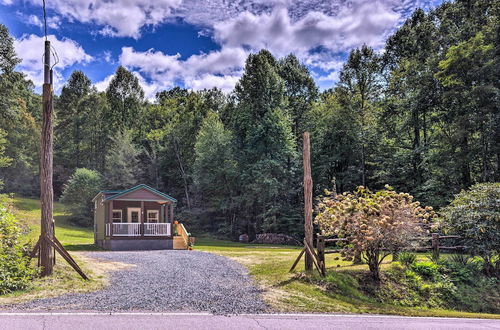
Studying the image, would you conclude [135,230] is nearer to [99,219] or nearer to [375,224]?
[99,219]

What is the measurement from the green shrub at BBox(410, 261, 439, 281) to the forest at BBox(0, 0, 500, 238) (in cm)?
1233

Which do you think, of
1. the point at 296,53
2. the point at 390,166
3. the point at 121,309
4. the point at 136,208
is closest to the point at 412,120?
the point at 390,166

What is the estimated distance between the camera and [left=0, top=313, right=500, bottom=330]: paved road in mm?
6676

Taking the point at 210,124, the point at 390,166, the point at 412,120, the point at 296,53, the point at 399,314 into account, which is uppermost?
the point at 296,53

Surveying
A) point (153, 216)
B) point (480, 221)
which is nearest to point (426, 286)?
point (480, 221)

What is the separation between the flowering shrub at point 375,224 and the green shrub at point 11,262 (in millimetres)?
8552

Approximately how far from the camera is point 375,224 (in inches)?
458

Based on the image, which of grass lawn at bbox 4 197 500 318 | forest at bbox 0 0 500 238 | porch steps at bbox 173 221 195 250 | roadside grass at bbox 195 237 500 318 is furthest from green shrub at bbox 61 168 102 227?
roadside grass at bbox 195 237 500 318

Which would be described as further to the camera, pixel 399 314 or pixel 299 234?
pixel 299 234

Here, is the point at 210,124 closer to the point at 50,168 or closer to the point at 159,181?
the point at 159,181

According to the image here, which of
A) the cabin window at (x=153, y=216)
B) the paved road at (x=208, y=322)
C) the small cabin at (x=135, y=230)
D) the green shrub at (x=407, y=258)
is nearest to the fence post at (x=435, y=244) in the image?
the green shrub at (x=407, y=258)

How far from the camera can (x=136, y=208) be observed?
1066 inches

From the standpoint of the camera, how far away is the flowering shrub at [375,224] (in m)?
11.6

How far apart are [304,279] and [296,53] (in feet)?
122
